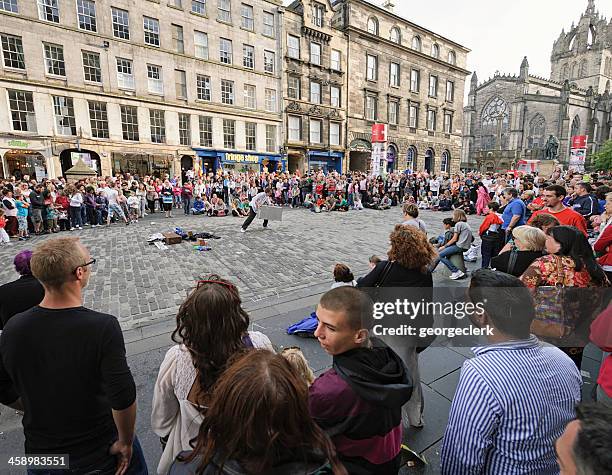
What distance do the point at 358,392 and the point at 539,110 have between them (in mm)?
70499

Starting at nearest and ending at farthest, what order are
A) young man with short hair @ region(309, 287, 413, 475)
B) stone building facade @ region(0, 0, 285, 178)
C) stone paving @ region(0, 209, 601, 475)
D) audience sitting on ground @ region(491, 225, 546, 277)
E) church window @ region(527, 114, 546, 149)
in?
young man with short hair @ region(309, 287, 413, 475)
stone paving @ region(0, 209, 601, 475)
audience sitting on ground @ region(491, 225, 546, 277)
stone building facade @ region(0, 0, 285, 178)
church window @ region(527, 114, 546, 149)

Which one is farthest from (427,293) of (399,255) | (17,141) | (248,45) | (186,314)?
(248,45)

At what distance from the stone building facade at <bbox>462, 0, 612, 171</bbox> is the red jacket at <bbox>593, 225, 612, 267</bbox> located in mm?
58150

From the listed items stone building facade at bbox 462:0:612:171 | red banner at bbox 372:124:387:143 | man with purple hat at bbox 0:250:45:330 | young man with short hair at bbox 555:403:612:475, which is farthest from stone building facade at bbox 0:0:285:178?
stone building facade at bbox 462:0:612:171

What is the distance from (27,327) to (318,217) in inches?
574

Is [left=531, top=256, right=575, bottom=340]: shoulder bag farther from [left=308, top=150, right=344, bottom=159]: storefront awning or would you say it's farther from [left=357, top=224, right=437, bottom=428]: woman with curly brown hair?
[left=308, top=150, right=344, bottom=159]: storefront awning

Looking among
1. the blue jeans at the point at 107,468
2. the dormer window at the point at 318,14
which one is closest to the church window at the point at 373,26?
the dormer window at the point at 318,14

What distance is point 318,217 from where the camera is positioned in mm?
16016

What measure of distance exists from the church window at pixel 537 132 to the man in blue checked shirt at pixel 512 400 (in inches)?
2648

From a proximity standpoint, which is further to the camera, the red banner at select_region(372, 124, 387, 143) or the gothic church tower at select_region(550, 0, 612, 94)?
the gothic church tower at select_region(550, 0, 612, 94)

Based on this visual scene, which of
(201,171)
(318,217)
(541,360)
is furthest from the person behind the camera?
(201,171)

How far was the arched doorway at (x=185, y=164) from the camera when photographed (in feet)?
78.8

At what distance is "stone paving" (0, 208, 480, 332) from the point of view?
588cm

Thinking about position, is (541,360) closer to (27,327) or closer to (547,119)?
(27,327)
